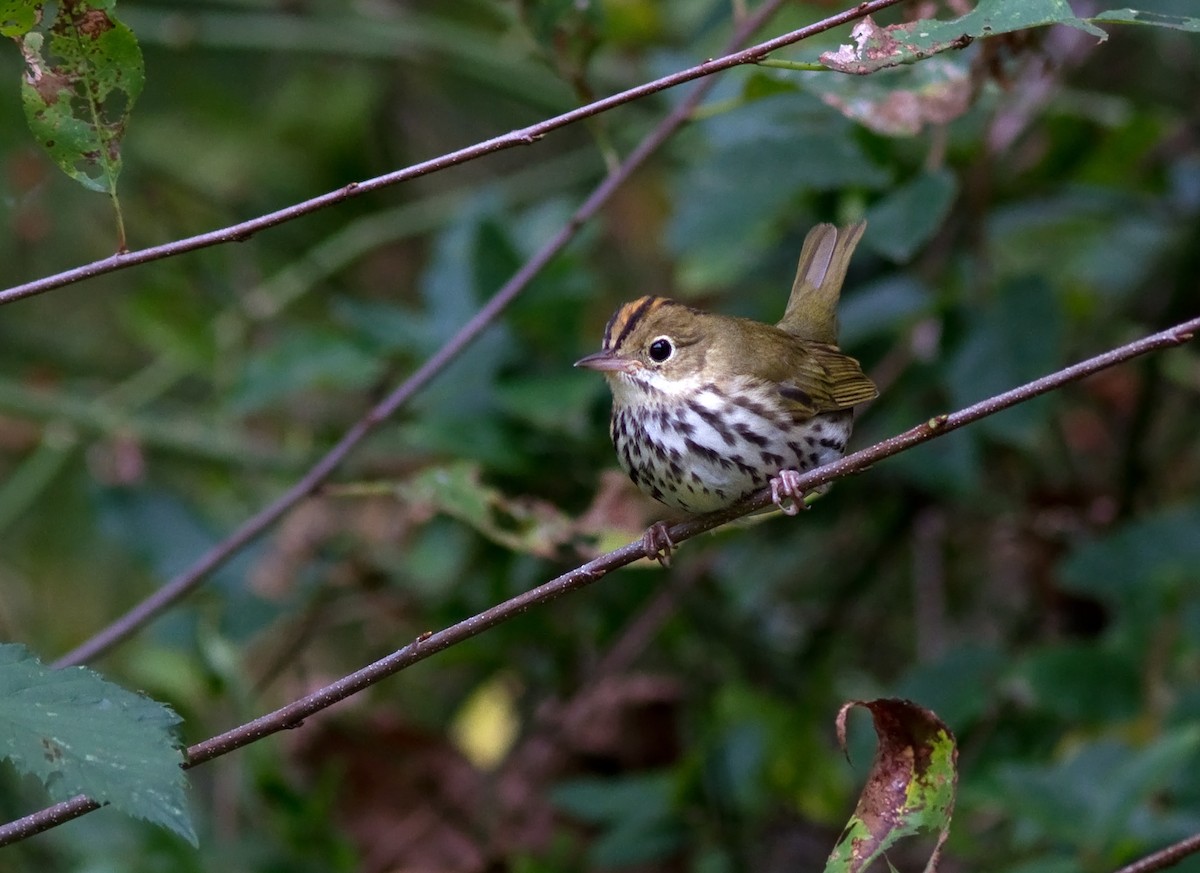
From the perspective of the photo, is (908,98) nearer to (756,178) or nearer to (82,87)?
(756,178)

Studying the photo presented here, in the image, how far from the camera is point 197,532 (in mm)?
3758

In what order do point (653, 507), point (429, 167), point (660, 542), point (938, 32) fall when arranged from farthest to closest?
point (653, 507)
point (660, 542)
point (938, 32)
point (429, 167)

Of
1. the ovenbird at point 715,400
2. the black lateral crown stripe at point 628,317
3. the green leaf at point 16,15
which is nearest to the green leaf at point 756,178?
the ovenbird at point 715,400

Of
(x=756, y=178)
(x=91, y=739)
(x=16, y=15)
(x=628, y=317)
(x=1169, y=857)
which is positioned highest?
(x=756, y=178)

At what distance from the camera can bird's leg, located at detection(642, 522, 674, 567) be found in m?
2.16

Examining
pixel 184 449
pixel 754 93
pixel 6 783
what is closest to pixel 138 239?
pixel 184 449

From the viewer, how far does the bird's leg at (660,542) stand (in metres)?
2.16

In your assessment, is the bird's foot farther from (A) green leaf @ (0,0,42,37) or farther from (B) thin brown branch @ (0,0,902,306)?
(A) green leaf @ (0,0,42,37)

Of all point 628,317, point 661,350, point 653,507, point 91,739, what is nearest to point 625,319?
point 628,317

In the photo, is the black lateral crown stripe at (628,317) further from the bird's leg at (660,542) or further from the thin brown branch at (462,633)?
the thin brown branch at (462,633)

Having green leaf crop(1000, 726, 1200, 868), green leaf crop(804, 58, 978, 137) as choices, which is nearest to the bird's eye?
green leaf crop(804, 58, 978, 137)

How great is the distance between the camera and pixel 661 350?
281cm

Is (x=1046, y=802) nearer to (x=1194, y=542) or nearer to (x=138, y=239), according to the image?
(x=1194, y=542)

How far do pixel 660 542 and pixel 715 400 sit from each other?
0.52 meters
